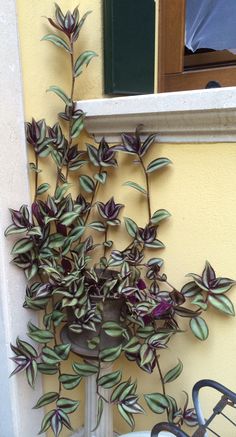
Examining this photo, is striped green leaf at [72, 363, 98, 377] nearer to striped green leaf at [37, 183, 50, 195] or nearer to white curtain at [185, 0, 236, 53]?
striped green leaf at [37, 183, 50, 195]

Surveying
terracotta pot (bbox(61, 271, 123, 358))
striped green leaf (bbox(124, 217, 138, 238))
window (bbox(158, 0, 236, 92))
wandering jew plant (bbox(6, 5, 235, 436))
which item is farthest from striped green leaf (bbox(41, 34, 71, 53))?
terracotta pot (bbox(61, 271, 123, 358))

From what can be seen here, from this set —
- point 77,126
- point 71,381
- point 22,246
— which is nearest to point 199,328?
point 71,381

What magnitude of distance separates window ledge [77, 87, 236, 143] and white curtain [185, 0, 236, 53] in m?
0.29

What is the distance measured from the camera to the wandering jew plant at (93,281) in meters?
0.90

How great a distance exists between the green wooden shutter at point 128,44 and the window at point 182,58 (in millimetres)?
34

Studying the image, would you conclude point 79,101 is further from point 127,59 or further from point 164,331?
point 164,331

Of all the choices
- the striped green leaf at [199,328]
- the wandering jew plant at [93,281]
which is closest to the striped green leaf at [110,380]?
the wandering jew plant at [93,281]

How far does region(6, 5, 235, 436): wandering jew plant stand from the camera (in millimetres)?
896

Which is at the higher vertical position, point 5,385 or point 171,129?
point 171,129

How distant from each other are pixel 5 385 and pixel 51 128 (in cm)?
72

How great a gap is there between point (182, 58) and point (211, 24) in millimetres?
111

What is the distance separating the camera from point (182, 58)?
104 cm

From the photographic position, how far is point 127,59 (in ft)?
3.36

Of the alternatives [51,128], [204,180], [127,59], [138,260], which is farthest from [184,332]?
[127,59]
